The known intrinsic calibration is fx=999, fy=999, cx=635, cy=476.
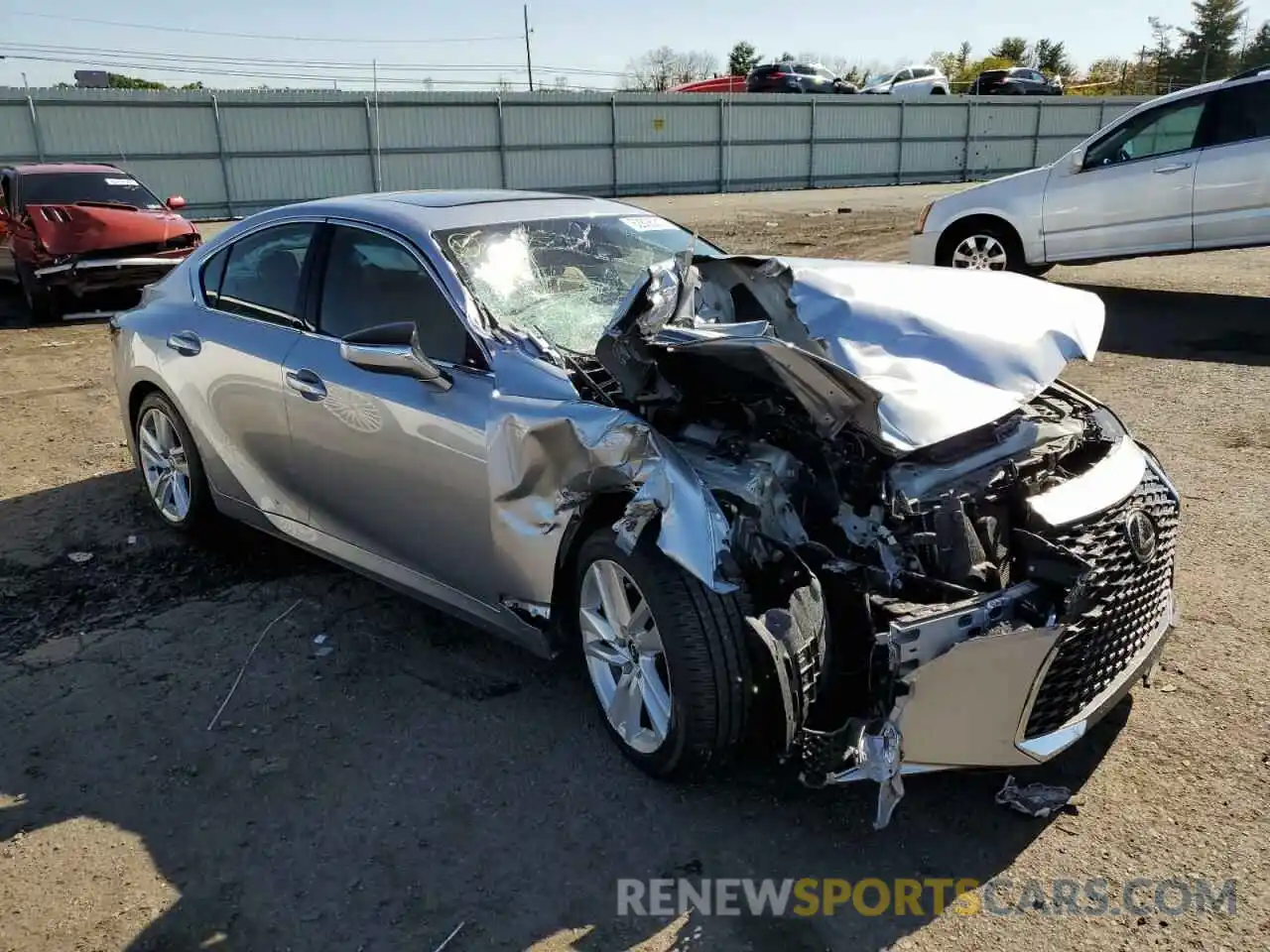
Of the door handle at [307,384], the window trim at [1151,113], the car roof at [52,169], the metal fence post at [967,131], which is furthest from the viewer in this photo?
the metal fence post at [967,131]

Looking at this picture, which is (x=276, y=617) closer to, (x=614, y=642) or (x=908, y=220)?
(x=614, y=642)

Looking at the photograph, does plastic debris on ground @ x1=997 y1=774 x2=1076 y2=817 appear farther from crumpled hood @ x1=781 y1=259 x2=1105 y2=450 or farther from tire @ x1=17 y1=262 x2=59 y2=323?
tire @ x1=17 y1=262 x2=59 y2=323

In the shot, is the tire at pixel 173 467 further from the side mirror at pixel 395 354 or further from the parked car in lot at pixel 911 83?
the parked car in lot at pixel 911 83

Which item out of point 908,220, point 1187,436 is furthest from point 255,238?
point 908,220

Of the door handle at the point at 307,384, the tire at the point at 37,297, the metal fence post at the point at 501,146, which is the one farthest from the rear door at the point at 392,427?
the metal fence post at the point at 501,146

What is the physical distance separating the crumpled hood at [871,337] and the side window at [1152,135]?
676cm

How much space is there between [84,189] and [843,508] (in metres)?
11.7

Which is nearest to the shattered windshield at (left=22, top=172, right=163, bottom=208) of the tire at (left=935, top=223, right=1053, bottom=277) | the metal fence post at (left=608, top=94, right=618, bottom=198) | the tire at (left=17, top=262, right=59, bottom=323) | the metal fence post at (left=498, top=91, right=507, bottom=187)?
the tire at (left=17, top=262, right=59, bottom=323)

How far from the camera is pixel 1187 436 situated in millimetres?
6062

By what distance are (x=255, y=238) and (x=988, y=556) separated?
3496mm

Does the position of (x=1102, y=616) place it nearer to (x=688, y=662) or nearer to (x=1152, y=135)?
(x=688, y=662)

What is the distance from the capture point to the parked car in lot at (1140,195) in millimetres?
8852

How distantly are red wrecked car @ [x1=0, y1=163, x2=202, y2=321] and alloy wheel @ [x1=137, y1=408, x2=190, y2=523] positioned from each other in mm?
6435

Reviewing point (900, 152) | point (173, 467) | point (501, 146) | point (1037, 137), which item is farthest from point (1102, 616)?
point (1037, 137)
